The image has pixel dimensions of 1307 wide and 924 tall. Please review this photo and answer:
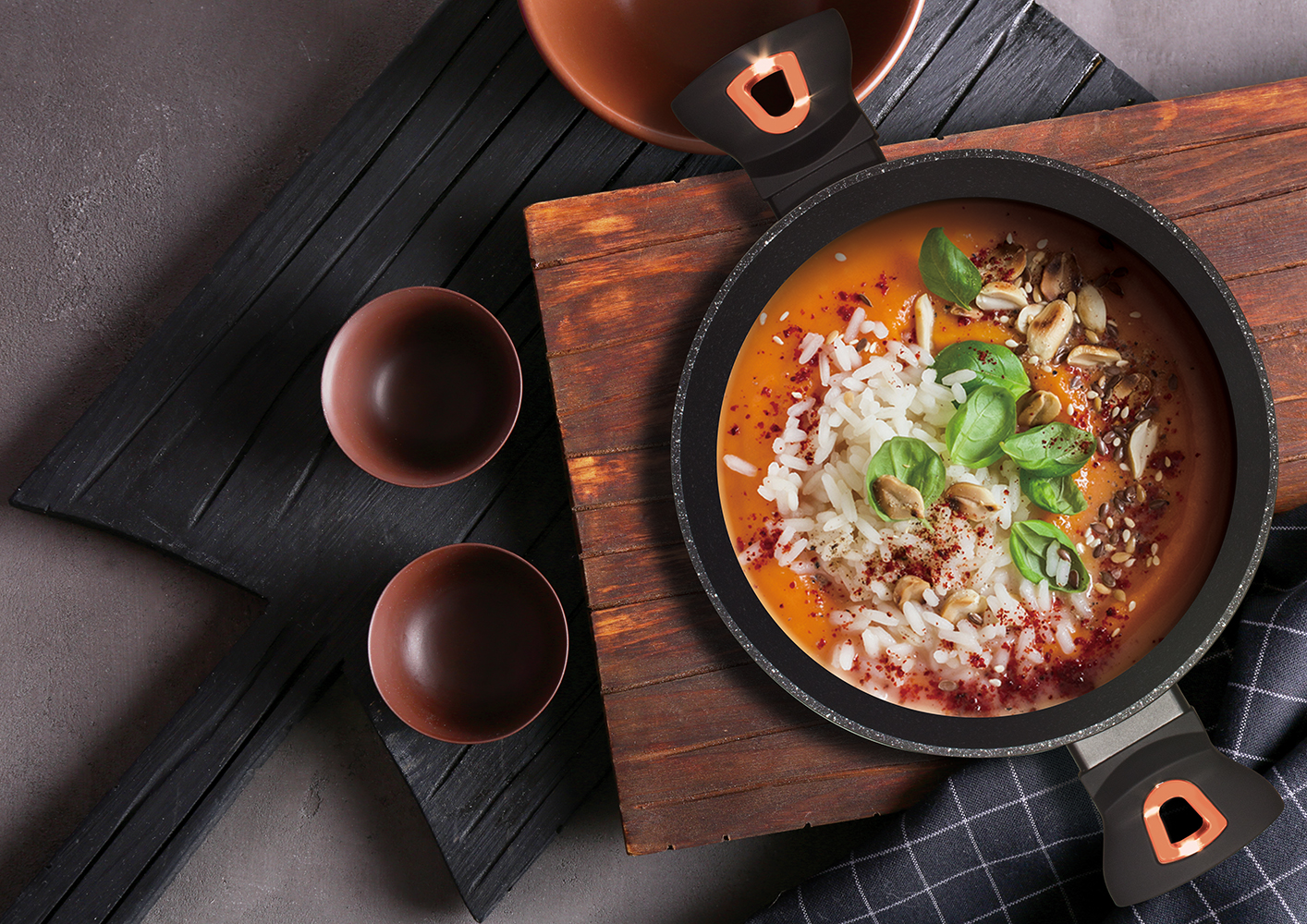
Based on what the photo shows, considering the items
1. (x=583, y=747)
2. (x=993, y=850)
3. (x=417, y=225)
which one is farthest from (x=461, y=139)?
(x=993, y=850)

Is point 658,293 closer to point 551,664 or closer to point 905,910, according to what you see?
point 551,664

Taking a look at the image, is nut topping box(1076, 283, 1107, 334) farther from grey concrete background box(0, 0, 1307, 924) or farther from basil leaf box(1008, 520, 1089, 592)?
grey concrete background box(0, 0, 1307, 924)

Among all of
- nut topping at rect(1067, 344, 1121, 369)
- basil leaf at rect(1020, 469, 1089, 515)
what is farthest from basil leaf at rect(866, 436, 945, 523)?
nut topping at rect(1067, 344, 1121, 369)

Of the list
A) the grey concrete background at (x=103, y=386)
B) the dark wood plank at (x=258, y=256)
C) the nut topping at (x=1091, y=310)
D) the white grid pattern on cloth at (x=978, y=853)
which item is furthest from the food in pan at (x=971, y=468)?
the grey concrete background at (x=103, y=386)

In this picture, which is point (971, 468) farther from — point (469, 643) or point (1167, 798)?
point (469, 643)

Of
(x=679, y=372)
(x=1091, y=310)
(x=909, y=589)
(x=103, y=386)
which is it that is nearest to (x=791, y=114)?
(x=679, y=372)

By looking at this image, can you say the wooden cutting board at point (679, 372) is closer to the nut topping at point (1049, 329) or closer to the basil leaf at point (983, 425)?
the nut topping at point (1049, 329)
